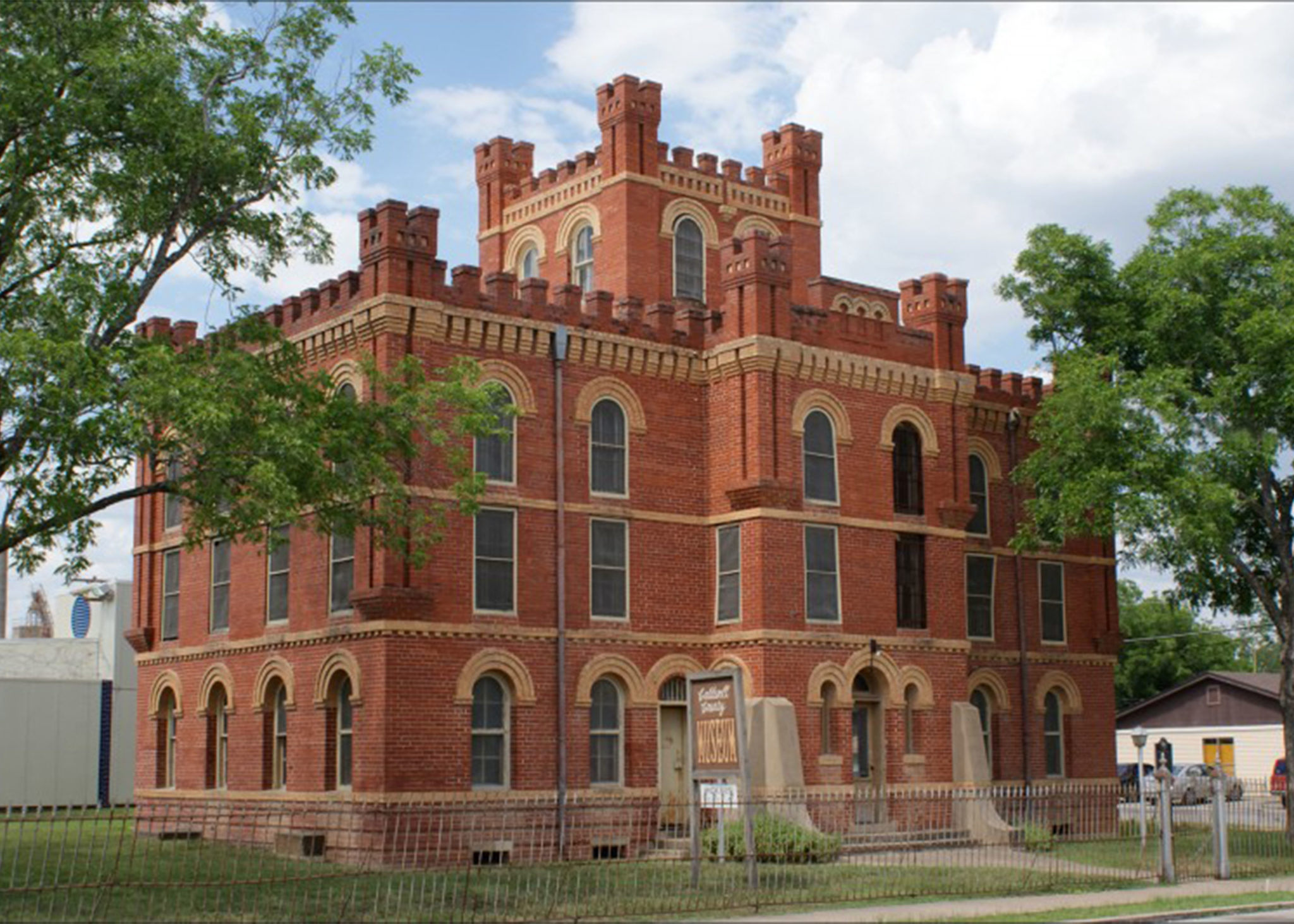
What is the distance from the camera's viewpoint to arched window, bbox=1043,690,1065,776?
36656mm

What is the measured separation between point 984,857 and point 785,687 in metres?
5.14

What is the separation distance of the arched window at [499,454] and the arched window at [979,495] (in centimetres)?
1181

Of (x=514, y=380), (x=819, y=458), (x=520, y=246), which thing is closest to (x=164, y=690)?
(x=514, y=380)

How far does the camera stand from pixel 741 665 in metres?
29.9

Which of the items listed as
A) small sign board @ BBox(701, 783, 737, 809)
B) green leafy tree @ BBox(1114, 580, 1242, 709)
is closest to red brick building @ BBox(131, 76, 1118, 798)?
small sign board @ BBox(701, 783, 737, 809)

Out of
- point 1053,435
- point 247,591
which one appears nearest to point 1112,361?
point 1053,435

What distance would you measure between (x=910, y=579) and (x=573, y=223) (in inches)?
436

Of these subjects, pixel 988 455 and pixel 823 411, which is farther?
pixel 988 455

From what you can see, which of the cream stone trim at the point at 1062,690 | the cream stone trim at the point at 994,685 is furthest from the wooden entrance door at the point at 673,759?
the cream stone trim at the point at 1062,690

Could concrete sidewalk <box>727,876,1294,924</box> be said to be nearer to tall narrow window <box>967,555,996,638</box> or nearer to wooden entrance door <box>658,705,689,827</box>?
wooden entrance door <box>658,705,689,827</box>

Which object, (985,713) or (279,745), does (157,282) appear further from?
(985,713)

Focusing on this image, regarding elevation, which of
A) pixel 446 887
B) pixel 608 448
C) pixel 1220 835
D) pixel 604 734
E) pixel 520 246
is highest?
pixel 520 246

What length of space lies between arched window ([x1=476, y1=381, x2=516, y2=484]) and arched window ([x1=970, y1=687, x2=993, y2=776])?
12.6 metres

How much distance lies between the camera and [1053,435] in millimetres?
33281
